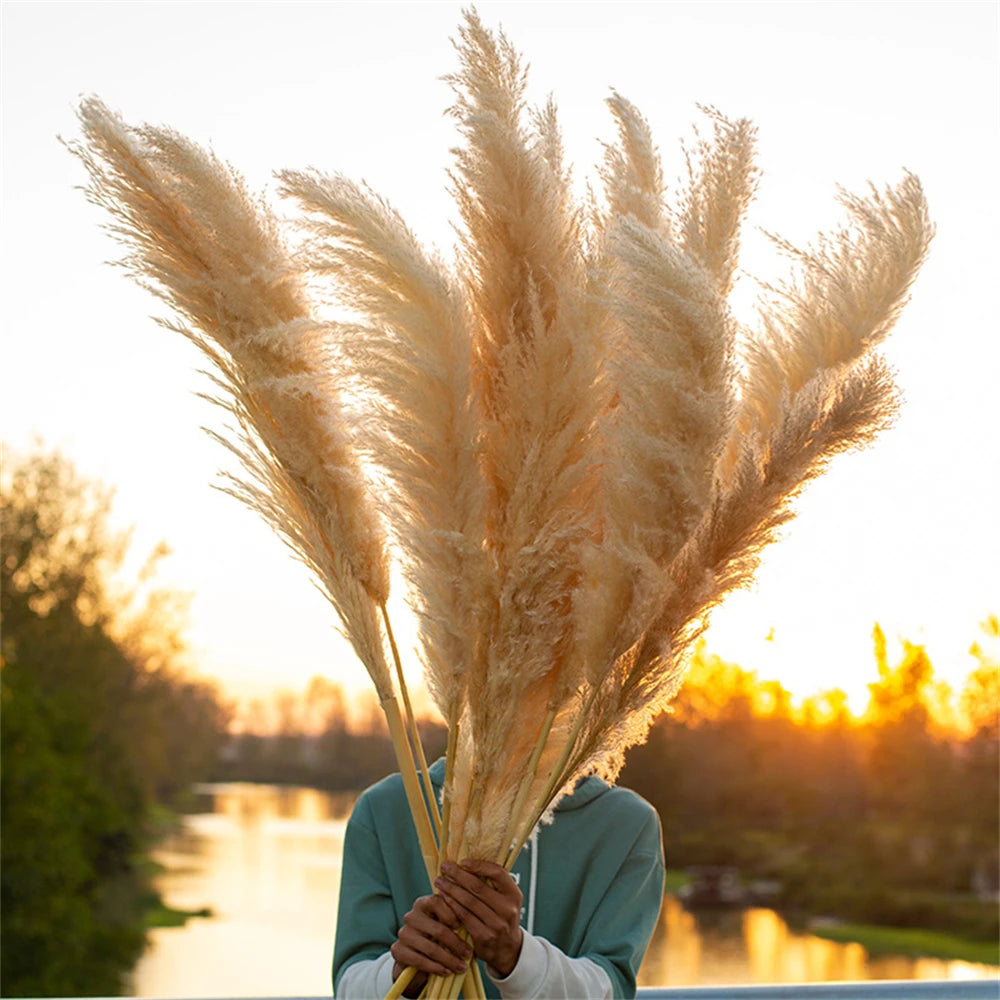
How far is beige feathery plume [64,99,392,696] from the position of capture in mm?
905

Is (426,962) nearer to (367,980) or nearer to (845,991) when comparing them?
(367,980)

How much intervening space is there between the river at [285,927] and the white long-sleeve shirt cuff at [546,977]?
1185 centimetres

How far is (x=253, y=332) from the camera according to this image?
36.0 inches

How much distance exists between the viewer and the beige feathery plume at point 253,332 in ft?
2.97

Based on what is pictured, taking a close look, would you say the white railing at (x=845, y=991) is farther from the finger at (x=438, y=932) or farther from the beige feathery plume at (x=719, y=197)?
the beige feathery plume at (x=719, y=197)

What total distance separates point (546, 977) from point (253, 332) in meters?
0.65

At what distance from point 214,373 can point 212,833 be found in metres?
18.3

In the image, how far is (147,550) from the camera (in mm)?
14523

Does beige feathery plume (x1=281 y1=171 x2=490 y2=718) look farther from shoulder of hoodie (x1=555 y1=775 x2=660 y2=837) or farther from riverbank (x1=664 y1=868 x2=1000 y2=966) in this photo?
riverbank (x1=664 y1=868 x2=1000 y2=966)

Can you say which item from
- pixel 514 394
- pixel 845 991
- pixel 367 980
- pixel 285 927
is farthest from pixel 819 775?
pixel 514 394

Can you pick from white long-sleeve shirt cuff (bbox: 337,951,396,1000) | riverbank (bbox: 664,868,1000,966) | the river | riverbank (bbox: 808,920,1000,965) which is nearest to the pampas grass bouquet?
white long-sleeve shirt cuff (bbox: 337,951,396,1000)

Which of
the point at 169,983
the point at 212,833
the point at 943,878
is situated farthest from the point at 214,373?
the point at 212,833

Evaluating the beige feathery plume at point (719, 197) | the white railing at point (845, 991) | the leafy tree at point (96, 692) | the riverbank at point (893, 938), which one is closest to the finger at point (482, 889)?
the beige feathery plume at point (719, 197)

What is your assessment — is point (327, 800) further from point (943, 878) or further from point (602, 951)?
point (602, 951)
